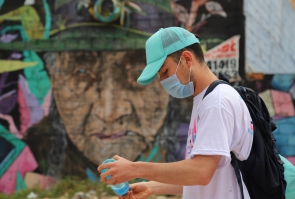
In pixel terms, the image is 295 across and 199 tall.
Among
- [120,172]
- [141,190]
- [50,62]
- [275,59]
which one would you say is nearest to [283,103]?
[275,59]

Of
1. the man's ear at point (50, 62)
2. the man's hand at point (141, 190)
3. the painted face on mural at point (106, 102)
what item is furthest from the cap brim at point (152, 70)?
the man's ear at point (50, 62)

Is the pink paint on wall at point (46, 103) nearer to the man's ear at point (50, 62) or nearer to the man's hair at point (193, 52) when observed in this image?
the man's ear at point (50, 62)

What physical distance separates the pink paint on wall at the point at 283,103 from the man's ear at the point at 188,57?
186 inches

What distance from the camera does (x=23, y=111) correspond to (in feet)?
22.7

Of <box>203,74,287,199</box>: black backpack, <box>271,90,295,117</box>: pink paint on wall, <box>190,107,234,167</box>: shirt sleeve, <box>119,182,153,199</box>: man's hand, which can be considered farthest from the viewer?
<box>271,90,295,117</box>: pink paint on wall

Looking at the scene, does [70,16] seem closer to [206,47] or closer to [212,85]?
[206,47]

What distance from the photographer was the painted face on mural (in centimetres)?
682

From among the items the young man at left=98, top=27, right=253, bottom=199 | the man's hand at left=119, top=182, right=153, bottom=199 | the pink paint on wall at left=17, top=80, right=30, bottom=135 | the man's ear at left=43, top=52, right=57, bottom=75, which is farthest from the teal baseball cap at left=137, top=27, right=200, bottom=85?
the pink paint on wall at left=17, top=80, right=30, bottom=135

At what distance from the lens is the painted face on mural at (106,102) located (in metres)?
6.82

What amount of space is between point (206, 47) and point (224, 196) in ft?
15.6

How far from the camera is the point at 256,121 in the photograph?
7.04 ft

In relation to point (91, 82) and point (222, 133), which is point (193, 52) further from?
point (91, 82)

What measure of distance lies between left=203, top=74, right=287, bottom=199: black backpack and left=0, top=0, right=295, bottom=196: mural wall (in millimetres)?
4595

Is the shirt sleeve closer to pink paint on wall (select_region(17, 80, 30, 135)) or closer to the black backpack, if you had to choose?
the black backpack
